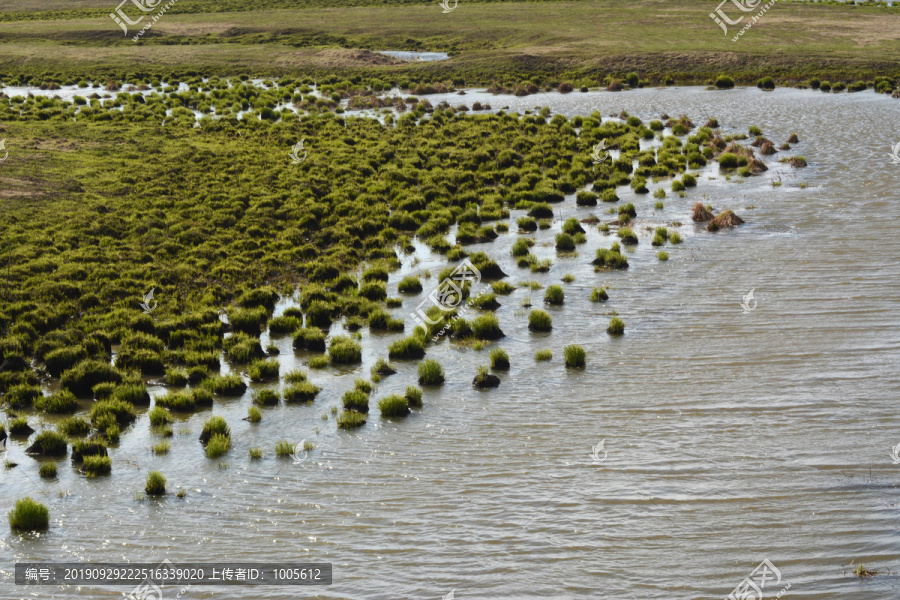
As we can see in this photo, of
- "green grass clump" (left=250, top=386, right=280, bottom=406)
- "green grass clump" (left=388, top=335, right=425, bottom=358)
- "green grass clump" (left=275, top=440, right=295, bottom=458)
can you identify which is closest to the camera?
"green grass clump" (left=275, top=440, right=295, bottom=458)

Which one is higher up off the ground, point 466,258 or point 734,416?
point 466,258

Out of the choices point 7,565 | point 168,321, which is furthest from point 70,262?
point 7,565

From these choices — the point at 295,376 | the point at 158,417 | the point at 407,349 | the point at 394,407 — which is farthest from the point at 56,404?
the point at 407,349

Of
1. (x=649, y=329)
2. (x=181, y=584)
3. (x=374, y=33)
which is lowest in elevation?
(x=181, y=584)

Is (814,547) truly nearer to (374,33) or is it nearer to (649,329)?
(649,329)

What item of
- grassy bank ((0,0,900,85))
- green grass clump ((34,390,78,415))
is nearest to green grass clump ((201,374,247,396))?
green grass clump ((34,390,78,415))

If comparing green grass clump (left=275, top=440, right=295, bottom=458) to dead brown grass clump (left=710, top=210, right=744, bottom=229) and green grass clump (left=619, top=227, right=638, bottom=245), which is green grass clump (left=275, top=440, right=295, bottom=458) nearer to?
green grass clump (left=619, top=227, right=638, bottom=245)
